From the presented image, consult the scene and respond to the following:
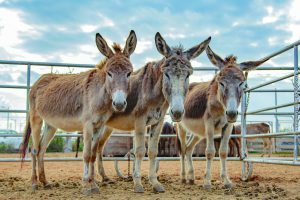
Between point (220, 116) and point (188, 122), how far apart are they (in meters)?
0.89

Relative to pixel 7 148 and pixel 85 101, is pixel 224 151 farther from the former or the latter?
pixel 7 148

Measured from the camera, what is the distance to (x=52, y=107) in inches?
251

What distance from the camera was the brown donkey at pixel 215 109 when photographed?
5797 millimetres

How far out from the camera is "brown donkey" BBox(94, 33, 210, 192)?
5.36 m

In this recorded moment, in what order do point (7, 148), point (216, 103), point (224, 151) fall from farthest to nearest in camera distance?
point (7, 148)
point (224, 151)
point (216, 103)

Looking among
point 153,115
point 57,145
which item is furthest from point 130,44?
point 57,145

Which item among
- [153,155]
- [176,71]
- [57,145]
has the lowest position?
[57,145]

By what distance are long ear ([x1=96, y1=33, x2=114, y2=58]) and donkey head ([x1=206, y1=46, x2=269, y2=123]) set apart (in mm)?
1764

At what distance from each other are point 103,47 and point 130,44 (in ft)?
1.48

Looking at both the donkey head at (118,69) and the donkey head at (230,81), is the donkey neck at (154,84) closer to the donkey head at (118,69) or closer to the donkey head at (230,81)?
the donkey head at (118,69)

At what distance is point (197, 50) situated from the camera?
5945 millimetres

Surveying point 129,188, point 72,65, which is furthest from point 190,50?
point 72,65

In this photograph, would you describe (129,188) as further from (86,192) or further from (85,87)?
(85,87)

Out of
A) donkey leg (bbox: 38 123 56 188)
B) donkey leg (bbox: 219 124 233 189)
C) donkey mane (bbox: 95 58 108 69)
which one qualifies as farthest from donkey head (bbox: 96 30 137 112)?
donkey leg (bbox: 219 124 233 189)
